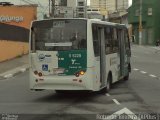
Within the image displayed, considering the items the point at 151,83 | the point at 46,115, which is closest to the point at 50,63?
the point at 46,115

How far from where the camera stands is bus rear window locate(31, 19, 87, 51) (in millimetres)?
15617

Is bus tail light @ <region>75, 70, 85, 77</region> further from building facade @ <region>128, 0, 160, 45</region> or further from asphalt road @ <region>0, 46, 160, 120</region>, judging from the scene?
building facade @ <region>128, 0, 160, 45</region>

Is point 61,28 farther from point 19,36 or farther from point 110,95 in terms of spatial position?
point 19,36

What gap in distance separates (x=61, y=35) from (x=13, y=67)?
53.5 ft

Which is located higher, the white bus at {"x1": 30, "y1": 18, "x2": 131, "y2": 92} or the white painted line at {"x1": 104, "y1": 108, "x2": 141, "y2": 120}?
the white bus at {"x1": 30, "y1": 18, "x2": 131, "y2": 92}

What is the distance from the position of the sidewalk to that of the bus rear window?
10.2 m

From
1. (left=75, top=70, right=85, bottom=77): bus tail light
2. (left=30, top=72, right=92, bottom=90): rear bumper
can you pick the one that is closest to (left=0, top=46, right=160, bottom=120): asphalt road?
(left=30, top=72, right=92, bottom=90): rear bumper

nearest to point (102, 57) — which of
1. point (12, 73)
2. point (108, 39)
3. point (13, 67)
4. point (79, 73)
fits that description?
point (108, 39)

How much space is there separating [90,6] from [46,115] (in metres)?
72.0

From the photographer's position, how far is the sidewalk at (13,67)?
27.5 m

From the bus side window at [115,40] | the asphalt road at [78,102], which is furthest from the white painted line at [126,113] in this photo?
the bus side window at [115,40]

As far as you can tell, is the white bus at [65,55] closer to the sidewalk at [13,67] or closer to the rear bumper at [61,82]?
the rear bumper at [61,82]

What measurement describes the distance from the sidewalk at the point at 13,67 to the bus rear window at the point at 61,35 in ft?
33.4

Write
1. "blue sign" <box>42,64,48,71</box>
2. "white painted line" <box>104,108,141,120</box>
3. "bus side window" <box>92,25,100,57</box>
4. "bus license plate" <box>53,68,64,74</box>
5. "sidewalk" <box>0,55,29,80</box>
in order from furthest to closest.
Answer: "sidewalk" <box>0,55,29,80</box>
"bus side window" <box>92,25,100,57</box>
"blue sign" <box>42,64,48,71</box>
"bus license plate" <box>53,68,64,74</box>
"white painted line" <box>104,108,141,120</box>
